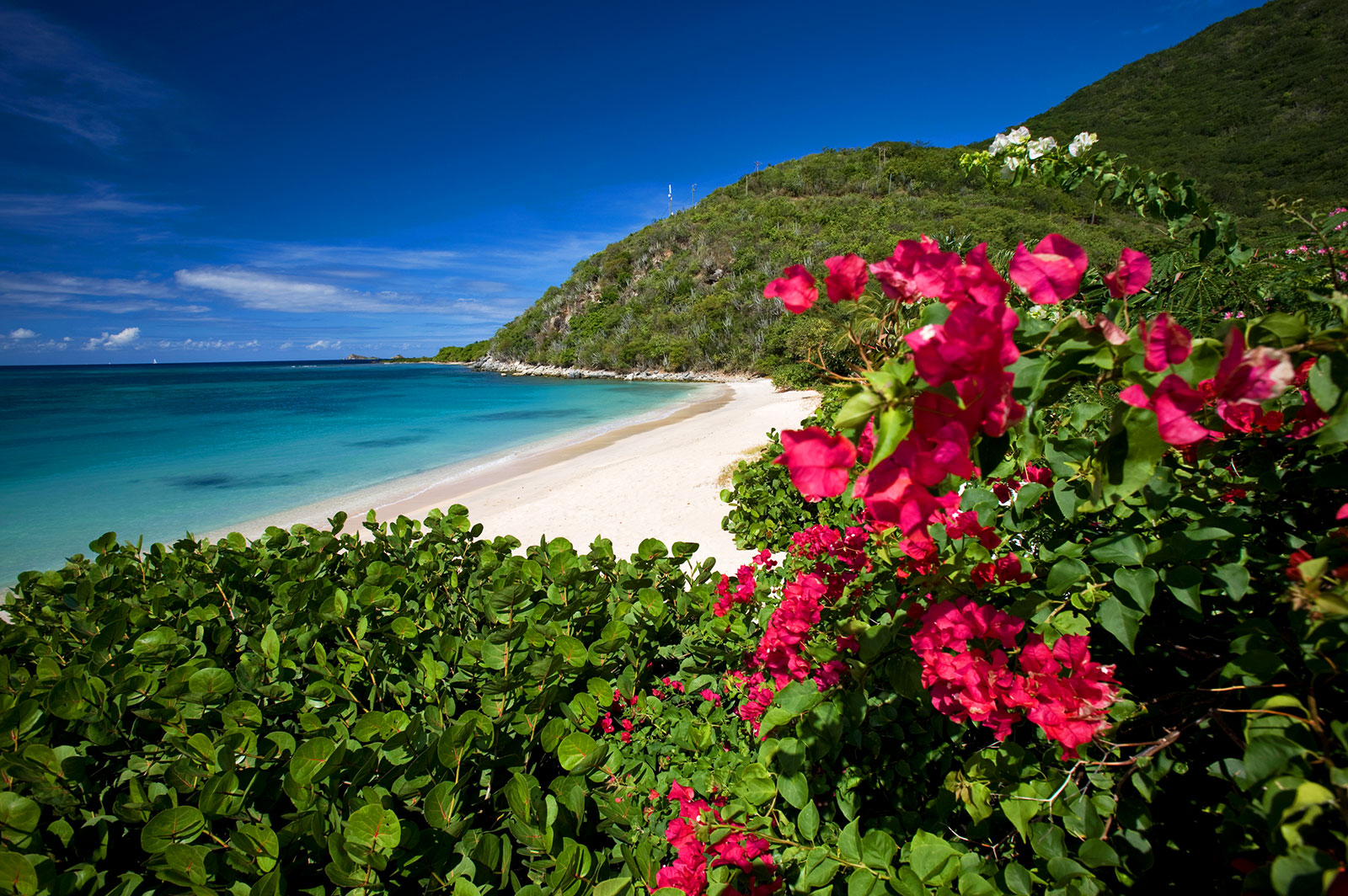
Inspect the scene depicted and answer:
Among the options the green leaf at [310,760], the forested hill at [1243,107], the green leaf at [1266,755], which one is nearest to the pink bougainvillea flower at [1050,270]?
the green leaf at [1266,755]

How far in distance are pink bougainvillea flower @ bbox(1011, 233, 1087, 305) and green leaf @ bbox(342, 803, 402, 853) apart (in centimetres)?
119

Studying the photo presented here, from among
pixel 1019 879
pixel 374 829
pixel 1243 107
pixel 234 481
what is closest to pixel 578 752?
pixel 374 829

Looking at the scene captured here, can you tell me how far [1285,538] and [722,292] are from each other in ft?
135

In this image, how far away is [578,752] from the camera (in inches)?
44.9

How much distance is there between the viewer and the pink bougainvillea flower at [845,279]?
669 millimetres

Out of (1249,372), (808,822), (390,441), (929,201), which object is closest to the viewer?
(1249,372)

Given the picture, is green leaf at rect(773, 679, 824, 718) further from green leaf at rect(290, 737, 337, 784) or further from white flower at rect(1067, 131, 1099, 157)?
white flower at rect(1067, 131, 1099, 157)

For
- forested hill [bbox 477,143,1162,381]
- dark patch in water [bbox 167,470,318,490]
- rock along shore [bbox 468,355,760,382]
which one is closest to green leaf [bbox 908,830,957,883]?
dark patch in water [bbox 167,470,318,490]

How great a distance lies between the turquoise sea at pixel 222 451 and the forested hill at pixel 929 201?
1069cm

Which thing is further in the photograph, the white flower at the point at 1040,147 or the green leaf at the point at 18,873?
the white flower at the point at 1040,147

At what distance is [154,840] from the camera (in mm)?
901

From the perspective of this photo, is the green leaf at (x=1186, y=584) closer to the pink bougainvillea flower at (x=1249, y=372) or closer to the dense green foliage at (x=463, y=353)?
the pink bougainvillea flower at (x=1249, y=372)

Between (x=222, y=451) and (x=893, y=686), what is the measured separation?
19.5m

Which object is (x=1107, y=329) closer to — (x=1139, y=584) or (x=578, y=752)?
(x=1139, y=584)
